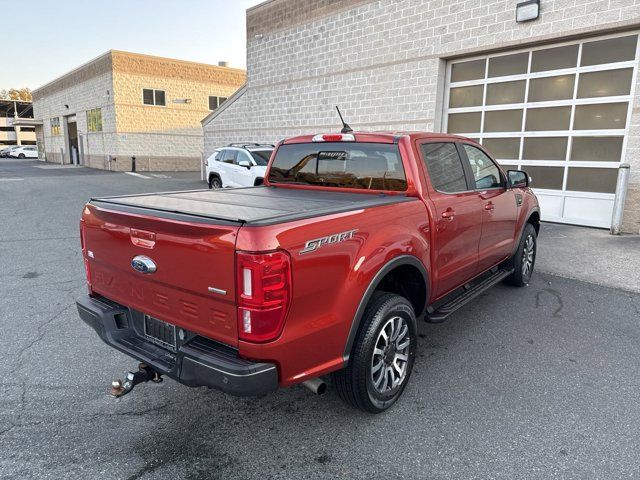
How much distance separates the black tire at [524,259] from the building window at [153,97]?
28.3m

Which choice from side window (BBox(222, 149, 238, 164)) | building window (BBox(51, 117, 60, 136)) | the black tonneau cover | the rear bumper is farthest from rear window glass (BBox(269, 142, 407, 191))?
building window (BBox(51, 117, 60, 136))

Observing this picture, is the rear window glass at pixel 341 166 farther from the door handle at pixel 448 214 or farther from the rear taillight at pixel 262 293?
the rear taillight at pixel 262 293

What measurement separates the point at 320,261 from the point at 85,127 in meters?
35.5

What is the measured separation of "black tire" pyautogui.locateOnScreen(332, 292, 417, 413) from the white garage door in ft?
25.8

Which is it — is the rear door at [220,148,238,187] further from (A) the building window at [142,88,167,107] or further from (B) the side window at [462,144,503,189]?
(A) the building window at [142,88,167,107]

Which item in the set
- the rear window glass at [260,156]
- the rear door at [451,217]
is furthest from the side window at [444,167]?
the rear window glass at [260,156]

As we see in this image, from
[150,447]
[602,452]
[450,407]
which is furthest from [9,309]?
[602,452]

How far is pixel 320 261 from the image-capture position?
2.45 metres

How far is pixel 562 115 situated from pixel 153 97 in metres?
26.1

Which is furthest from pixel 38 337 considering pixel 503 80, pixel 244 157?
pixel 503 80

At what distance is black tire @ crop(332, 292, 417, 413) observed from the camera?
2.81m

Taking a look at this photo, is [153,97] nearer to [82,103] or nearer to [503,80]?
[82,103]

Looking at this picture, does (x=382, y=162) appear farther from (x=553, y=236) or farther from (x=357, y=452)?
(x=553, y=236)

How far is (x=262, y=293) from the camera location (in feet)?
7.25
